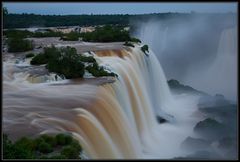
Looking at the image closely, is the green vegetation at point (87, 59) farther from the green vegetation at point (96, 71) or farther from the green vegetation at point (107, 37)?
the green vegetation at point (107, 37)

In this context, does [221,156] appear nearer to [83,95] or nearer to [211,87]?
[83,95]

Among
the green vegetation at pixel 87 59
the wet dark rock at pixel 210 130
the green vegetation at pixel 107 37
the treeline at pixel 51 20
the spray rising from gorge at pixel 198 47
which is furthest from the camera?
the treeline at pixel 51 20

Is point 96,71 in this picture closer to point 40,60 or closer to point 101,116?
point 40,60

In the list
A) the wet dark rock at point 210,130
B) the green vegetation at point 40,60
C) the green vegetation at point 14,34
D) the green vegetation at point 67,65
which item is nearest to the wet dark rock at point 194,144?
the wet dark rock at point 210,130

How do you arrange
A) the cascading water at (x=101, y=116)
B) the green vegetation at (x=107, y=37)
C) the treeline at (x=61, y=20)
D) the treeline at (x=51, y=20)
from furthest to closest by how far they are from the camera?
the treeline at (x=61, y=20), the treeline at (x=51, y=20), the green vegetation at (x=107, y=37), the cascading water at (x=101, y=116)

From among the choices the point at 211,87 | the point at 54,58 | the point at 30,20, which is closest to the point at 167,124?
the point at 54,58

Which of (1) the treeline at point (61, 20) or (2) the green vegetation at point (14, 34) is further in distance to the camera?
(1) the treeline at point (61, 20)

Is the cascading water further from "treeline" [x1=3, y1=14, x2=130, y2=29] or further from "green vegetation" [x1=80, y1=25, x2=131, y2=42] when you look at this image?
"treeline" [x1=3, y1=14, x2=130, y2=29]

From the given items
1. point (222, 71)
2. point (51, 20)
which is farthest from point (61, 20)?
point (222, 71)

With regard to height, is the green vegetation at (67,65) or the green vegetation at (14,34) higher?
the green vegetation at (67,65)
